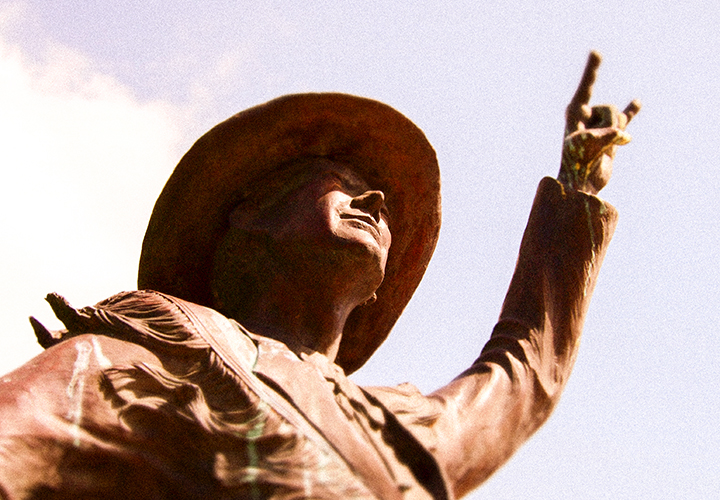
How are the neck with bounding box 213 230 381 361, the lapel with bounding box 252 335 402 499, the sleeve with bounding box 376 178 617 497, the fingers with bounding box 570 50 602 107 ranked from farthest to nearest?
the fingers with bounding box 570 50 602 107
the neck with bounding box 213 230 381 361
the sleeve with bounding box 376 178 617 497
the lapel with bounding box 252 335 402 499

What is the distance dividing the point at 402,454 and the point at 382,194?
1.48 m

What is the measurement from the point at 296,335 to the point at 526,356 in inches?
41.2

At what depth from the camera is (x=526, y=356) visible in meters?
4.99

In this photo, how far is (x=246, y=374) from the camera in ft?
13.1

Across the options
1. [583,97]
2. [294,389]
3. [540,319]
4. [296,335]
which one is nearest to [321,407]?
[294,389]

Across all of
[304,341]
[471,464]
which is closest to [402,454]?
[471,464]

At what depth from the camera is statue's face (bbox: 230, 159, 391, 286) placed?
191 inches

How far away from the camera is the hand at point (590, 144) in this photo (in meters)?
5.58

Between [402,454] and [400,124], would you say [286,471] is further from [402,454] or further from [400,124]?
[400,124]

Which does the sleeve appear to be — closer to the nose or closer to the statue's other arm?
the statue's other arm

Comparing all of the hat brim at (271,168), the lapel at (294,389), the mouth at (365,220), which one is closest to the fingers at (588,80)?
the hat brim at (271,168)

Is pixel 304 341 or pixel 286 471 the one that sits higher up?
pixel 304 341

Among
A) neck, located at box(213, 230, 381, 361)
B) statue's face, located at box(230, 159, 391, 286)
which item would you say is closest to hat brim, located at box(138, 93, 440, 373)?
statue's face, located at box(230, 159, 391, 286)

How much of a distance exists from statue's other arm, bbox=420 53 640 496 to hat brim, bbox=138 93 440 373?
2.08ft
